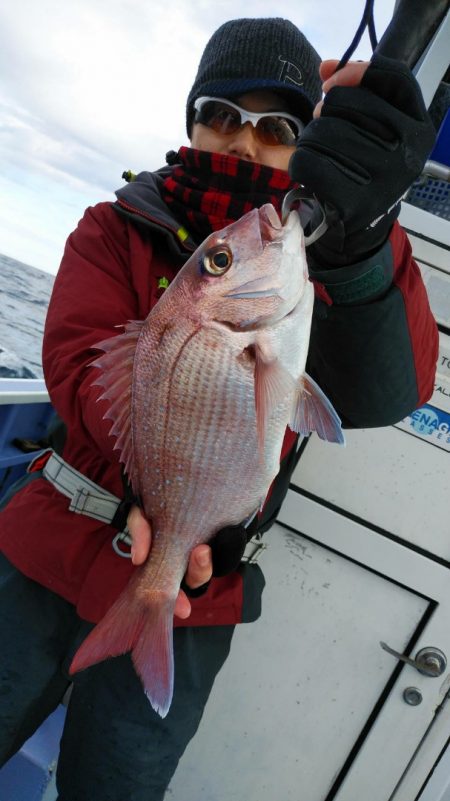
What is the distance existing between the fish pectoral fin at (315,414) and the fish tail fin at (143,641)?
55cm

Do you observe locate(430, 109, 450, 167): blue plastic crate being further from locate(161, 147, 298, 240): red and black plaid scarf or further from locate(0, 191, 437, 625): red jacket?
locate(0, 191, 437, 625): red jacket

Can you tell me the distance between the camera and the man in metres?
1.42

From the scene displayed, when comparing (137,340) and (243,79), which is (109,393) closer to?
(137,340)

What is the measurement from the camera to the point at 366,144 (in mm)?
1337

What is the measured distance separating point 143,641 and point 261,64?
2.01 m

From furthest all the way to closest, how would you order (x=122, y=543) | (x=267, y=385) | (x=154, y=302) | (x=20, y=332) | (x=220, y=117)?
1. (x=20, y=332)
2. (x=220, y=117)
3. (x=154, y=302)
4. (x=122, y=543)
5. (x=267, y=385)

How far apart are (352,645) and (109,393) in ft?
6.12

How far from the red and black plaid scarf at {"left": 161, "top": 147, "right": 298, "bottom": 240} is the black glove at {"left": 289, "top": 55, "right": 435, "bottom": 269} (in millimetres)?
739

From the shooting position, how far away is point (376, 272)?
159 cm

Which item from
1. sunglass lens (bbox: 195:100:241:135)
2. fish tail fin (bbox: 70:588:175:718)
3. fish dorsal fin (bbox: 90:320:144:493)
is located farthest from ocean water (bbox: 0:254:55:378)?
fish tail fin (bbox: 70:588:175:718)

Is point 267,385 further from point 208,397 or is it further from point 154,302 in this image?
point 154,302

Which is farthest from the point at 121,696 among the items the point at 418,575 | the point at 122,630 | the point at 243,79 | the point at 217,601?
the point at 243,79

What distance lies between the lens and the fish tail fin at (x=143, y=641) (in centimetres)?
138

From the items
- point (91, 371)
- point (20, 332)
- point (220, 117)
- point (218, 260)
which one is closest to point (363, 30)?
point (218, 260)
